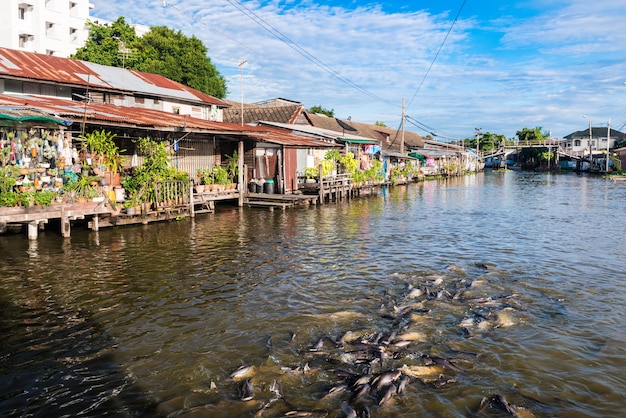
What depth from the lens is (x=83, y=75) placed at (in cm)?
2547

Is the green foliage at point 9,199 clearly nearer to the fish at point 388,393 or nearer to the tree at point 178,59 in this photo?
the fish at point 388,393

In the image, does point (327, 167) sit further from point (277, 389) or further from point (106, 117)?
point (277, 389)

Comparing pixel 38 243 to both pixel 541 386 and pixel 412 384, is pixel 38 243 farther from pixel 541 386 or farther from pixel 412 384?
pixel 541 386

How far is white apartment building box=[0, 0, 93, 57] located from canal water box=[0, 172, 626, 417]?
40.2 metres

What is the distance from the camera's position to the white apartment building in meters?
44.4

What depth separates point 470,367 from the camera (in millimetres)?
6594

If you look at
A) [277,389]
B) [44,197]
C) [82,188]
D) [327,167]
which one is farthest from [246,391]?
[327,167]

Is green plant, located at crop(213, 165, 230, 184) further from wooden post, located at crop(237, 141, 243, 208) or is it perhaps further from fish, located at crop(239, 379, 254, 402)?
fish, located at crop(239, 379, 254, 402)

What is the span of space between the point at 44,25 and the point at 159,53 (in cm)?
1283

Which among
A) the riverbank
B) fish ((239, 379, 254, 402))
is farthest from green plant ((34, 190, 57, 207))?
fish ((239, 379, 254, 402))

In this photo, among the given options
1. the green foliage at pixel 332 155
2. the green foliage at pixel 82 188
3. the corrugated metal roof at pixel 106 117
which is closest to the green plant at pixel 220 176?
the corrugated metal roof at pixel 106 117

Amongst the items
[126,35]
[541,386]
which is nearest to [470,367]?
[541,386]

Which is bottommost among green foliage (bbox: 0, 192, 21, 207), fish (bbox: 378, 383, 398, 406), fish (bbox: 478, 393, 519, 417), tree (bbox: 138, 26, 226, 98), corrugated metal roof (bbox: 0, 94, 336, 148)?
fish (bbox: 478, 393, 519, 417)

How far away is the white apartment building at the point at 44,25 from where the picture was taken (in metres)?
44.4
